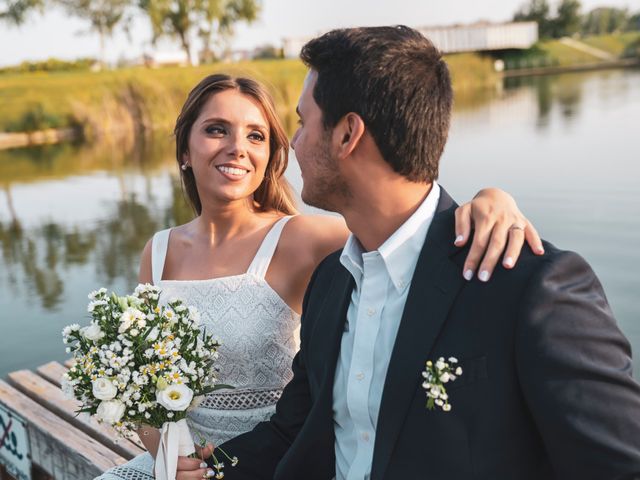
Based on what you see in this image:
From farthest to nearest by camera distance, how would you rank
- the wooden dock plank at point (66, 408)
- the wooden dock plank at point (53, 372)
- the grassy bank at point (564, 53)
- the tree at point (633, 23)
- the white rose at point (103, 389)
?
1. the tree at point (633, 23)
2. the grassy bank at point (564, 53)
3. the wooden dock plank at point (53, 372)
4. the wooden dock plank at point (66, 408)
5. the white rose at point (103, 389)

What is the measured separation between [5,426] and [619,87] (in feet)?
118

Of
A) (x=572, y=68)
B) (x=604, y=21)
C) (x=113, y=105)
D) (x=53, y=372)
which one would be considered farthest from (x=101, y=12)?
(x=604, y=21)

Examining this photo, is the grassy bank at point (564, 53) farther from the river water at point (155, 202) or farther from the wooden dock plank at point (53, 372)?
the wooden dock plank at point (53, 372)

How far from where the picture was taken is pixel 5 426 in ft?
14.8

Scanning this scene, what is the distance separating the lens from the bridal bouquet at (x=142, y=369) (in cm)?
229

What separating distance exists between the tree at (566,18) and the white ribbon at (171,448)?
9487cm

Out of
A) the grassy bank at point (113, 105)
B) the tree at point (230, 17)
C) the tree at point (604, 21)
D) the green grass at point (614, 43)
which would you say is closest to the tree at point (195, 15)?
the tree at point (230, 17)

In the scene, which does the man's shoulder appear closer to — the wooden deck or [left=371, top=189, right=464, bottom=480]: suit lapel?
[left=371, top=189, right=464, bottom=480]: suit lapel

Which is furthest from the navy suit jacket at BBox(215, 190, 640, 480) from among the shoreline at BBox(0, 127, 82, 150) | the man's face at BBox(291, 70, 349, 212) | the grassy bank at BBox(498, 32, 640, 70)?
the grassy bank at BBox(498, 32, 640, 70)

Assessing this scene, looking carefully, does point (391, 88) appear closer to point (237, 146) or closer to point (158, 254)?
point (237, 146)

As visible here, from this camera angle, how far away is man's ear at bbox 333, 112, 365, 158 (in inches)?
76.0

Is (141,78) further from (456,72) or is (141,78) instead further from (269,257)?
(269,257)

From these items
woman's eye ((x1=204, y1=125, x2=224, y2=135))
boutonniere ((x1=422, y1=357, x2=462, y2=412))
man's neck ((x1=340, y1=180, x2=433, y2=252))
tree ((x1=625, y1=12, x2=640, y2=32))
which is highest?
woman's eye ((x1=204, y1=125, x2=224, y2=135))

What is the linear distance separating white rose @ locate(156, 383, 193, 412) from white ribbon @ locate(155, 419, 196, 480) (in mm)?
125
